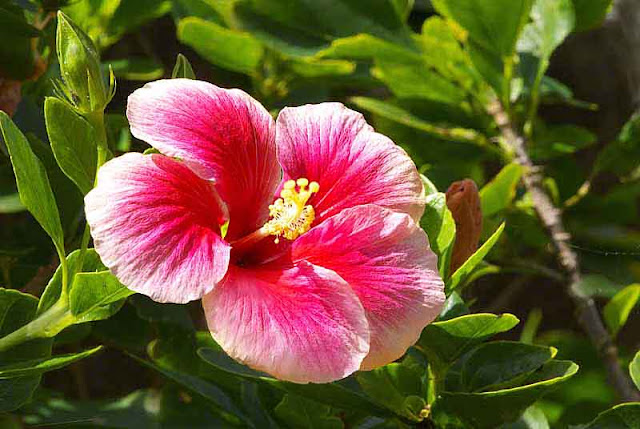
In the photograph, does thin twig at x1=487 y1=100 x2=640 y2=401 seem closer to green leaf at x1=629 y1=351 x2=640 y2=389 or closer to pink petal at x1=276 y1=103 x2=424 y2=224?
green leaf at x1=629 y1=351 x2=640 y2=389

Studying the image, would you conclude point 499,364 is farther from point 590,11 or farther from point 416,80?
point 590,11

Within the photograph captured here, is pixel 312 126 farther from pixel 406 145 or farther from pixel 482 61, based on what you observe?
pixel 406 145

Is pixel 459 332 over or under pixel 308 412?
over

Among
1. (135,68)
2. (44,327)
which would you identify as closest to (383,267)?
(44,327)

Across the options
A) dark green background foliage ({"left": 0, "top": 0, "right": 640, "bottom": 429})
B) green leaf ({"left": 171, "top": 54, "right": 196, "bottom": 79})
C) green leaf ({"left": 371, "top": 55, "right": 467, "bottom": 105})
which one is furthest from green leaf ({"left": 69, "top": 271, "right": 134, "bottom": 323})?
green leaf ({"left": 371, "top": 55, "right": 467, "bottom": 105})

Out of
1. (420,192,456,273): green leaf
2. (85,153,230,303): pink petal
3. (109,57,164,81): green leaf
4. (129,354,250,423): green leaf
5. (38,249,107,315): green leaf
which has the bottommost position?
(129,354,250,423): green leaf

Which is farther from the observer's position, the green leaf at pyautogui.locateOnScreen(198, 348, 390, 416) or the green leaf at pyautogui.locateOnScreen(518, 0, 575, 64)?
the green leaf at pyautogui.locateOnScreen(518, 0, 575, 64)
